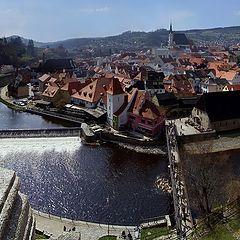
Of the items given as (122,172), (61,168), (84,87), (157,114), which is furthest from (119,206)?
(84,87)

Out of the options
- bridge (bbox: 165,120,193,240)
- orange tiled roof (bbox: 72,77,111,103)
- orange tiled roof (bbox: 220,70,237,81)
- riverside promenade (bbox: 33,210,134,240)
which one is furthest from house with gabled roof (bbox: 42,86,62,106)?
riverside promenade (bbox: 33,210,134,240)

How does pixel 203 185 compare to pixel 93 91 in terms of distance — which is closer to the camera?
pixel 203 185

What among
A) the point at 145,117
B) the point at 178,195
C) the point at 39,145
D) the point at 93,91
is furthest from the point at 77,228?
the point at 93,91

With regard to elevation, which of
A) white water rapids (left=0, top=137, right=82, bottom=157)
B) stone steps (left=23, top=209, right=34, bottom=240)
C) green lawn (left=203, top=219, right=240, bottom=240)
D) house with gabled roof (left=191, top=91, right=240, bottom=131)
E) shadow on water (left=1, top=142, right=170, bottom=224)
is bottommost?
shadow on water (left=1, top=142, right=170, bottom=224)

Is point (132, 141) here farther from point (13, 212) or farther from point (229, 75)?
point (229, 75)

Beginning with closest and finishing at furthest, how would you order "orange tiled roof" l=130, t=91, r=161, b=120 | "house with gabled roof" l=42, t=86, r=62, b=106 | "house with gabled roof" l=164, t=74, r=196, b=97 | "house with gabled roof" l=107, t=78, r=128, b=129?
"orange tiled roof" l=130, t=91, r=161, b=120 < "house with gabled roof" l=107, t=78, r=128, b=129 < "house with gabled roof" l=164, t=74, r=196, b=97 < "house with gabled roof" l=42, t=86, r=62, b=106

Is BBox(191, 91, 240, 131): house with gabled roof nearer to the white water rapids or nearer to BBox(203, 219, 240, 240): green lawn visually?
the white water rapids
